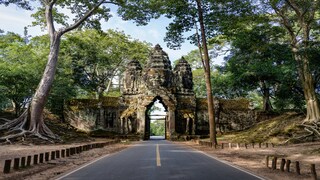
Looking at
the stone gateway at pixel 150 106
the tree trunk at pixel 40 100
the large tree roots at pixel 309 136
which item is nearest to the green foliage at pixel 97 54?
the stone gateway at pixel 150 106

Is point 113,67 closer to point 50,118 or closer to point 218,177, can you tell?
point 50,118

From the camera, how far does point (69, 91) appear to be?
3941 centimetres

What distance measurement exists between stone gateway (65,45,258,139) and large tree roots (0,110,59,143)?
1878 cm

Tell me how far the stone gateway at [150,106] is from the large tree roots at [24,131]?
1878 centimetres

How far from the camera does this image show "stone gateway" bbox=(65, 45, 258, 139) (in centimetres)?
4569

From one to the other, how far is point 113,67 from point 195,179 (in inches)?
1980

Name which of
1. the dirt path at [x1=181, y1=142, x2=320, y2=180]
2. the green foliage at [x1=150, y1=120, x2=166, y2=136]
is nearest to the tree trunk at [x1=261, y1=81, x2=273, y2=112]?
the dirt path at [x1=181, y1=142, x2=320, y2=180]

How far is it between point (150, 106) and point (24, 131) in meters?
23.3

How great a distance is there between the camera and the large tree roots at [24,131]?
2477cm

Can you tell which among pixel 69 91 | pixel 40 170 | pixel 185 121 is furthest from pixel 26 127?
pixel 185 121

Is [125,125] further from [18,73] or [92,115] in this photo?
[18,73]

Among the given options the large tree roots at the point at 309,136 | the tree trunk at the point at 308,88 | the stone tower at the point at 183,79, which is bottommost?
the large tree roots at the point at 309,136

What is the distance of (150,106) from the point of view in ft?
153

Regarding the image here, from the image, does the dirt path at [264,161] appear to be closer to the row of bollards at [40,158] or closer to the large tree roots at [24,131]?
the row of bollards at [40,158]
